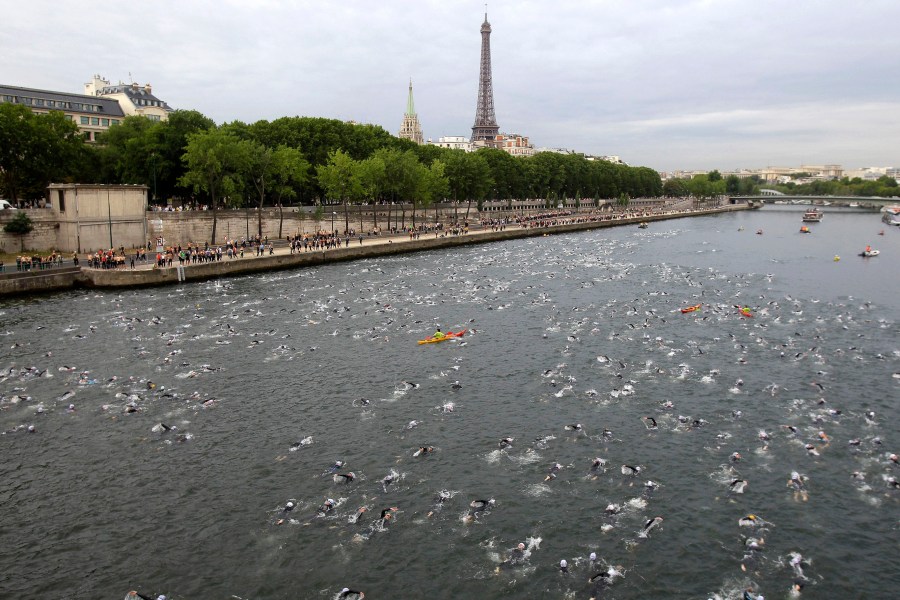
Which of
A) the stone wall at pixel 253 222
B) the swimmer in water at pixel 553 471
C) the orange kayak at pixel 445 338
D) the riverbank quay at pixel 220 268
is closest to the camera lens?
the swimmer in water at pixel 553 471

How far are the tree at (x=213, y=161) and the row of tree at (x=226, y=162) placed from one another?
0.51 ft

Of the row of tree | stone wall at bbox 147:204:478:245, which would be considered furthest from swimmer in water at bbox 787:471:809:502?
stone wall at bbox 147:204:478:245

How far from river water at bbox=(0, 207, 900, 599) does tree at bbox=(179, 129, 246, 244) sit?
104 feet

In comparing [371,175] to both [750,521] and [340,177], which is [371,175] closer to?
[340,177]

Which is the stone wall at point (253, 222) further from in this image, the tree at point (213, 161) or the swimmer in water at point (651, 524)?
the swimmer in water at point (651, 524)

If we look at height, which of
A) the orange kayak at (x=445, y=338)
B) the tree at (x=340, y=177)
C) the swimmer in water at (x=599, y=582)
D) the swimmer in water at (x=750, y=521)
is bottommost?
the swimmer in water at (x=599, y=582)

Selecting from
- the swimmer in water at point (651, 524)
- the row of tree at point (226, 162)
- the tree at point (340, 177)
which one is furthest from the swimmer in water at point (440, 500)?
the tree at point (340, 177)

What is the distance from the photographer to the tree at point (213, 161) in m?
80.7

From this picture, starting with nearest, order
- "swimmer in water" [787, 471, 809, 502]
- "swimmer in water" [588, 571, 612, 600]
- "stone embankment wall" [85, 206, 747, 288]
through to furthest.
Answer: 1. "swimmer in water" [588, 571, 612, 600]
2. "swimmer in water" [787, 471, 809, 502]
3. "stone embankment wall" [85, 206, 747, 288]

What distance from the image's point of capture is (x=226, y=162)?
276 feet

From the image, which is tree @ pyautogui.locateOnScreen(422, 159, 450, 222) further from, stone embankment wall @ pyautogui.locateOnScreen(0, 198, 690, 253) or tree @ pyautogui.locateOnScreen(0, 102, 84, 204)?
tree @ pyautogui.locateOnScreen(0, 102, 84, 204)

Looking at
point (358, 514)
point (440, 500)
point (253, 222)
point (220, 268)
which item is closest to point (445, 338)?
point (440, 500)

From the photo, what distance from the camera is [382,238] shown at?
102875mm

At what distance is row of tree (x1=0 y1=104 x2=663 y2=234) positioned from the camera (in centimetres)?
8125
